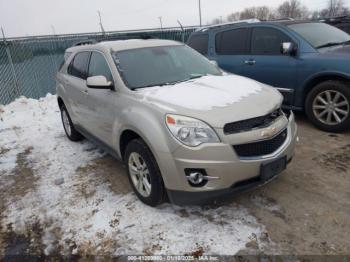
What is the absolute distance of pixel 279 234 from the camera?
2.88m

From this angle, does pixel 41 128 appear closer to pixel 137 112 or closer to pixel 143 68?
pixel 143 68

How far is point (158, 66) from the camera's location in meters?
3.94

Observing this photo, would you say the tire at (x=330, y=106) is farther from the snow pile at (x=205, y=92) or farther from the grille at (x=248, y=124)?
the grille at (x=248, y=124)

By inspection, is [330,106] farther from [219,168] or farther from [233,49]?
[219,168]

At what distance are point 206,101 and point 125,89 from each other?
0.97 metres

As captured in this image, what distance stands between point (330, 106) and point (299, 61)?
0.87 m

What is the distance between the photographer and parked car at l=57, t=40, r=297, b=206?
2.82 m

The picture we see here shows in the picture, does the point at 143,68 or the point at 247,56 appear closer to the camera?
the point at 143,68

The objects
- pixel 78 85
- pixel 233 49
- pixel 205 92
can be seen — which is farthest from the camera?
pixel 233 49

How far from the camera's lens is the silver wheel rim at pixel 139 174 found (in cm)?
331

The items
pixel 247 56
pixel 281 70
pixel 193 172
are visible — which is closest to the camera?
pixel 193 172

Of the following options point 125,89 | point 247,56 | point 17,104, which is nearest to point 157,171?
point 125,89

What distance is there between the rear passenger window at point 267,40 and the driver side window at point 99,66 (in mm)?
3047

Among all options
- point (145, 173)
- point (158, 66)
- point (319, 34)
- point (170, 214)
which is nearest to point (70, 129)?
point (158, 66)
